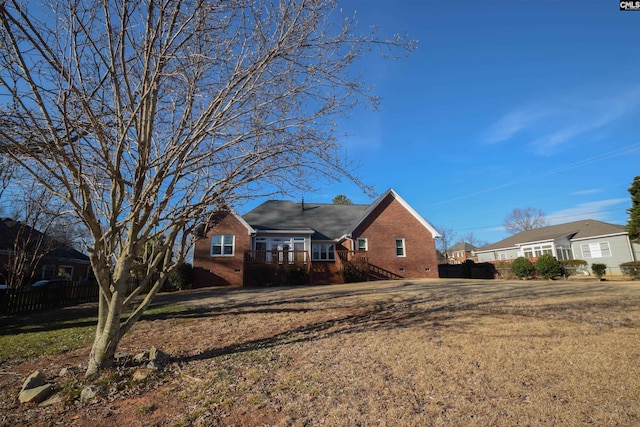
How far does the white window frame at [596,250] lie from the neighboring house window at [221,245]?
33621mm

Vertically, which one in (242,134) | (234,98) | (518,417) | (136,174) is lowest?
(518,417)

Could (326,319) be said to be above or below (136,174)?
below

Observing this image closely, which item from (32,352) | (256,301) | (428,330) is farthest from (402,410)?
(256,301)

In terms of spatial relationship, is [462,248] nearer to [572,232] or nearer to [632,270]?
[572,232]

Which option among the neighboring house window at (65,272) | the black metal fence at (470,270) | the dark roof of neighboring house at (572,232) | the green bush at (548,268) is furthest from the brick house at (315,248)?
the dark roof of neighboring house at (572,232)

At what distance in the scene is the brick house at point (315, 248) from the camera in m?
22.6

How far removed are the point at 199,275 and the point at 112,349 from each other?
18.0 m

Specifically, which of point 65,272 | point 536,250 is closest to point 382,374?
point 65,272

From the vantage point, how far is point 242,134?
552 centimetres

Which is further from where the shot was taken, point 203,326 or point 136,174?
point 203,326

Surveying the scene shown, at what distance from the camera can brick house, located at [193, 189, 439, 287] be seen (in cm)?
2259

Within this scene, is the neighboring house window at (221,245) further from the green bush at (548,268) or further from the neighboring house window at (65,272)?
the green bush at (548,268)

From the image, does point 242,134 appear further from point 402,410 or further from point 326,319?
point 326,319

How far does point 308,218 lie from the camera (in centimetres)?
2789
